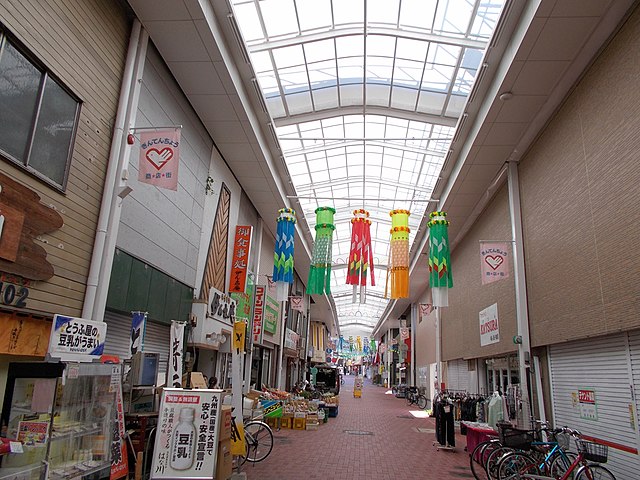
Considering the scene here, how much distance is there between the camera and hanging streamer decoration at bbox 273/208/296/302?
12.7 meters

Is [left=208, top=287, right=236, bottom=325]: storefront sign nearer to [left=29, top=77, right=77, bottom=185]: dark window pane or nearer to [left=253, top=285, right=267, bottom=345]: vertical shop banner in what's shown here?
[left=253, top=285, right=267, bottom=345]: vertical shop banner

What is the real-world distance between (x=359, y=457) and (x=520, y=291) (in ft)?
16.0

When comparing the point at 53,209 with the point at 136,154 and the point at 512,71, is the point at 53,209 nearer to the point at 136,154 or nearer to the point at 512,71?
the point at 136,154

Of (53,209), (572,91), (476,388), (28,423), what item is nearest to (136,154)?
(53,209)

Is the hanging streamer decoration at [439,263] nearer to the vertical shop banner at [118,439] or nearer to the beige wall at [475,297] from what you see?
the beige wall at [475,297]

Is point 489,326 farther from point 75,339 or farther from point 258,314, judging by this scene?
point 75,339

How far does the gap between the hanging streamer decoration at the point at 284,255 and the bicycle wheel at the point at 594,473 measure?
306 inches

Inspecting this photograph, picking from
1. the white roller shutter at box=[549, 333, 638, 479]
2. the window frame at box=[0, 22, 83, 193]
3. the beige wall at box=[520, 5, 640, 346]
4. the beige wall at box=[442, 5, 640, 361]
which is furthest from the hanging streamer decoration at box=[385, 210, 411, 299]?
the window frame at box=[0, 22, 83, 193]

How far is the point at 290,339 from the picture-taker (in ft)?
74.7

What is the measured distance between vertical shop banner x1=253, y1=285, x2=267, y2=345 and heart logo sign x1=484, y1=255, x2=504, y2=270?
8104mm

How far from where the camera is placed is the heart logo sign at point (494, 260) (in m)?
10.0

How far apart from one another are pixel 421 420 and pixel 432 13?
14.5 m

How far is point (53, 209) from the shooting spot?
216 inches

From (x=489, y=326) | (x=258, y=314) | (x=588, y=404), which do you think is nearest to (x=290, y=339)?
(x=258, y=314)
